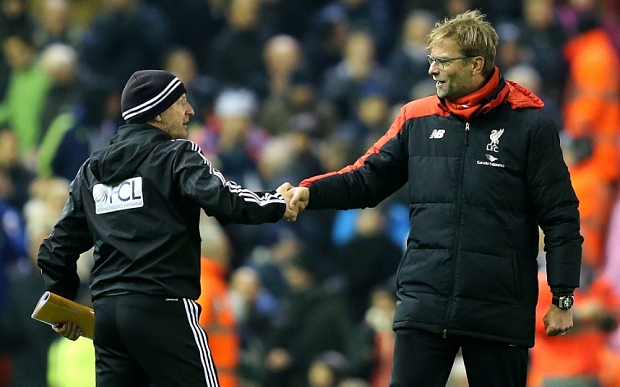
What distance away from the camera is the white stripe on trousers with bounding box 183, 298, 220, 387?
6.00 m

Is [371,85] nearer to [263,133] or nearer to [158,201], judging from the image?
[263,133]

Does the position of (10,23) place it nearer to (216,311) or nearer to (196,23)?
(196,23)

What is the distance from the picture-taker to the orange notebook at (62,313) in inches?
246

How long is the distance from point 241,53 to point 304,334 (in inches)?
144

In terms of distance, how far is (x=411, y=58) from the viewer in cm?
1263

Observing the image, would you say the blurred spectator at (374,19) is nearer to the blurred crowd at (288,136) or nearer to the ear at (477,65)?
the blurred crowd at (288,136)

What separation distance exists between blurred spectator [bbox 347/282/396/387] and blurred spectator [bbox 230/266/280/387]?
799 mm

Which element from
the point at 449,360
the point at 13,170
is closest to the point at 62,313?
the point at 449,360

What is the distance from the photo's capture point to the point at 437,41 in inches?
248

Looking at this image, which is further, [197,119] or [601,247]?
[197,119]

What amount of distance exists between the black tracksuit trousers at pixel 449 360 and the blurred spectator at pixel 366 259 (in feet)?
16.2

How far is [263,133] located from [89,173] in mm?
6552

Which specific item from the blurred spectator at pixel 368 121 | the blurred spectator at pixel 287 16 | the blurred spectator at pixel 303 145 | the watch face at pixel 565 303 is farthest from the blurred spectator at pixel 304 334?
the watch face at pixel 565 303

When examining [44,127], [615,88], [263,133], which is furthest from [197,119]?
[615,88]
